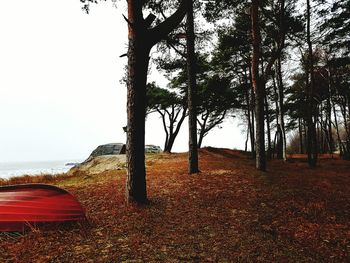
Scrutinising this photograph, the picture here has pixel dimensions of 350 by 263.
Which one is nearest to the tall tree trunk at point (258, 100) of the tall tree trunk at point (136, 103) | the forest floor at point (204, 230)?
the forest floor at point (204, 230)

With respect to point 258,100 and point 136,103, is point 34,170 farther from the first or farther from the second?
point 136,103

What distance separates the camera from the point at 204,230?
5.06 metres

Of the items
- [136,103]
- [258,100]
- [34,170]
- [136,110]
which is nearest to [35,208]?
[136,110]

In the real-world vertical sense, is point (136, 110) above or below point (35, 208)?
above

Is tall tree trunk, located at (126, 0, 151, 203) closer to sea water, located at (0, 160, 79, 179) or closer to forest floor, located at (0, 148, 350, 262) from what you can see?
forest floor, located at (0, 148, 350, 262)

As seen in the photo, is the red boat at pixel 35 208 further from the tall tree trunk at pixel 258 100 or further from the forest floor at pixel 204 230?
the tall tree trunk at pixel 258 100

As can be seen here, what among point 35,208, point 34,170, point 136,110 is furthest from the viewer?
point 34,170

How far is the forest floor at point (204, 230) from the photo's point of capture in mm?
3975

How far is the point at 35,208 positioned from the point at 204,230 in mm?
3361

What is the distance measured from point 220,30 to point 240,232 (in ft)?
33.0

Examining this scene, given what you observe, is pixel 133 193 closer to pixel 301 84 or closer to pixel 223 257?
pixel 223 257

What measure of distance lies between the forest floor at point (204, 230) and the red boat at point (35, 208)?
0.23 metres

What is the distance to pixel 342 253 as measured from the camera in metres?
4.14

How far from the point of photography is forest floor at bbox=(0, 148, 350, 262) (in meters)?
3.97
